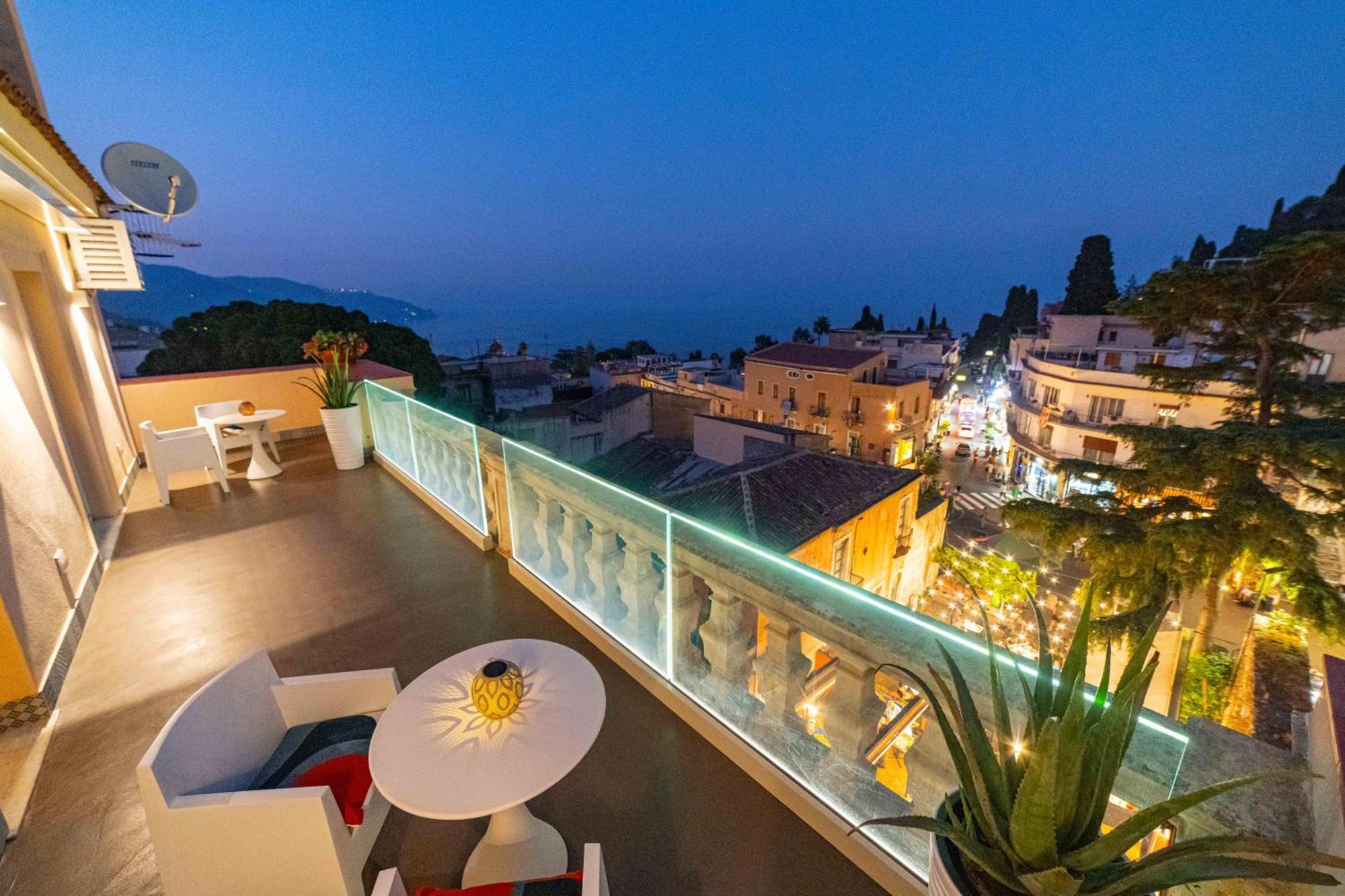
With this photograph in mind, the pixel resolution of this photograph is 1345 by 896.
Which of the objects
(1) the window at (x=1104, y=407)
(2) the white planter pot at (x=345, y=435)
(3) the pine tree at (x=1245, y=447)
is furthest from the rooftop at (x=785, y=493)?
(1) the window at (x=1104, y=407)

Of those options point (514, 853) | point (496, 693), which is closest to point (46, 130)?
point (496, 693)

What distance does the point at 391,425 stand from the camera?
5.79m

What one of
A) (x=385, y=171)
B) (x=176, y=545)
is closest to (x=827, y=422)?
(x=176, y=545)

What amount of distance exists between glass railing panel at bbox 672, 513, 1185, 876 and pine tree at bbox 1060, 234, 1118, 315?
40180mm

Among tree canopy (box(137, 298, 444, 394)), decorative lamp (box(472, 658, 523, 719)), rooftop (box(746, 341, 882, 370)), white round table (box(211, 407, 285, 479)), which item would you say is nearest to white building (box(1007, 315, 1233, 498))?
rooftop (box(746, 341, 882, 370))

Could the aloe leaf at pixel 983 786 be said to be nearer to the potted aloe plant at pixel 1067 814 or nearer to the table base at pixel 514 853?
the potted aloe plant at pixel 1067 814

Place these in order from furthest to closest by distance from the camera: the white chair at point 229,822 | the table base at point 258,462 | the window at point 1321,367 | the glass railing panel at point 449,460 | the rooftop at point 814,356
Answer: the rooftop at point 814,356 → the window at point 1321,367 → the table base at point 258,462 → the glass railing panel at point 449,460 → the white chair at point 229,822

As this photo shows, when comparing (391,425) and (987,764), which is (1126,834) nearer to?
(987,764)

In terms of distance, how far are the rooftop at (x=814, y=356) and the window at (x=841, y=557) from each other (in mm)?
15653

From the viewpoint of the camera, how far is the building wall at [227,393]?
22.1 ft

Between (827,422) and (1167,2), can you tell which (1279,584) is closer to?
(827,422)

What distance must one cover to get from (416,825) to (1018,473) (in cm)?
3107

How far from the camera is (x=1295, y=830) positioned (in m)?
0.98

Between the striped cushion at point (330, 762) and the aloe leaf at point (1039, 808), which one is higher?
the aloe leaf at point (1039, 808)
